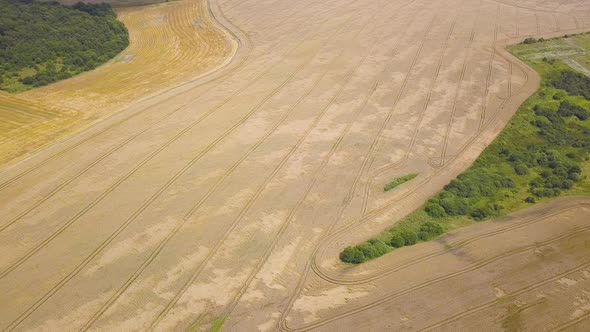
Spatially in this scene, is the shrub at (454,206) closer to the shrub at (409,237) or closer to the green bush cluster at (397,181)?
the green bush cluster at (397,181)

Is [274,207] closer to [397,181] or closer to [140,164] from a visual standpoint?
[397,181]

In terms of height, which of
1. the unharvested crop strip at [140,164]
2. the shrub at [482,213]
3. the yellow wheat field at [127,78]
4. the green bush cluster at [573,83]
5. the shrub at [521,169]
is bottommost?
the shrub at [482,213]

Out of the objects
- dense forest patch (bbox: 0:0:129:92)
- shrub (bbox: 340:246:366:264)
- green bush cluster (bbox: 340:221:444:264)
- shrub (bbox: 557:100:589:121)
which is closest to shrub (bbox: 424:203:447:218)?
green bush cluster (bbox: 340:221:444:264)

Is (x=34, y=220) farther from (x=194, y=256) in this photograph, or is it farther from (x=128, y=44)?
(x=128, y=44)

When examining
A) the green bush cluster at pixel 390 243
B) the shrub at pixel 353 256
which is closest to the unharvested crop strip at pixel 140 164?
the shrub at pixel 353 256

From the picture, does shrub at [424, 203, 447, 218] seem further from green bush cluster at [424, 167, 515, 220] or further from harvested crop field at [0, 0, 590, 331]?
harvested crop field at [0, 0, 590, 331]

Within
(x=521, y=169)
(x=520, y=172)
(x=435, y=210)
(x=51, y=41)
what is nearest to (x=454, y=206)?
(x=435, y=210)
